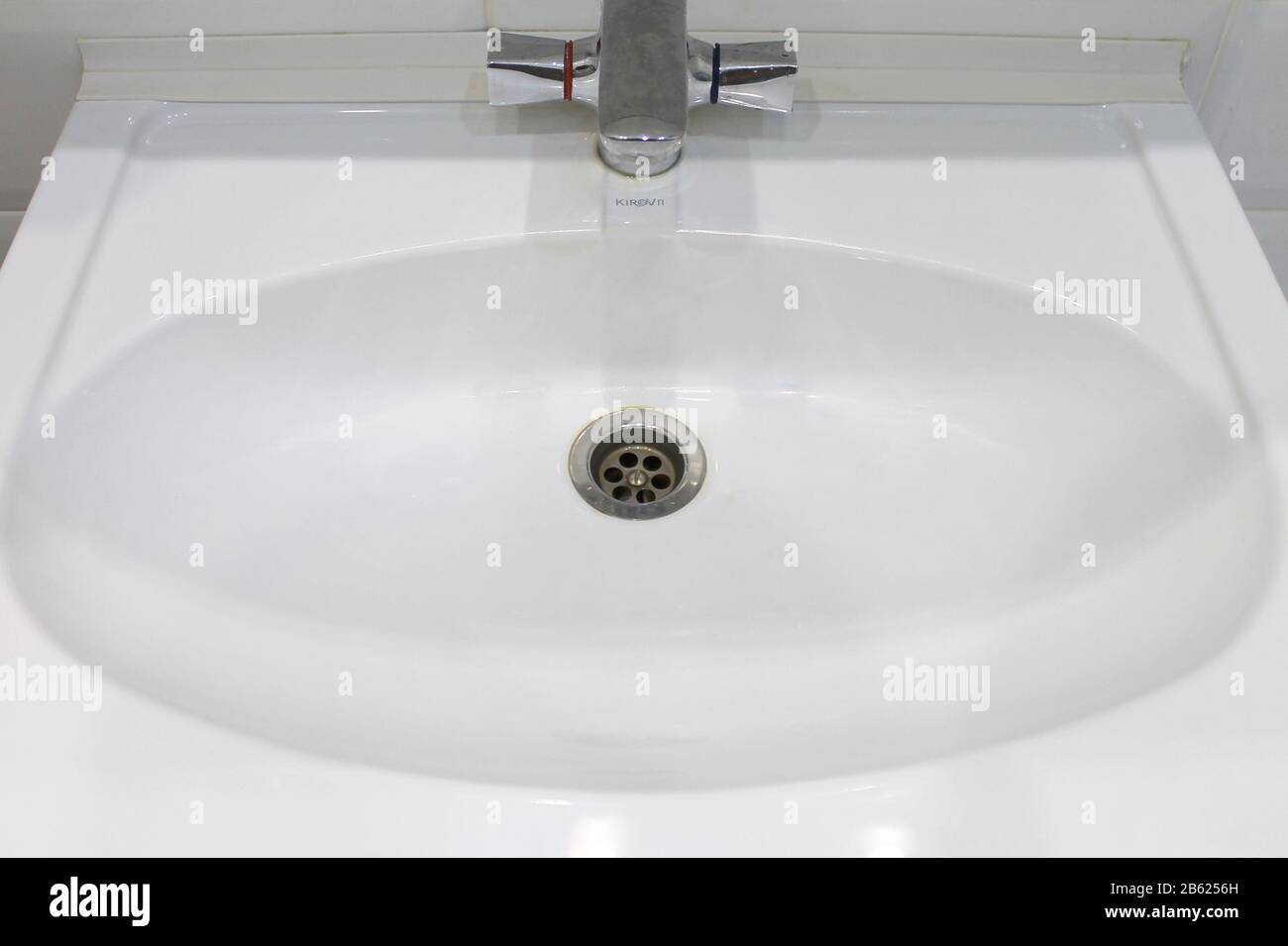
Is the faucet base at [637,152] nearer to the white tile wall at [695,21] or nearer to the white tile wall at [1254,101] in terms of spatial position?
the white tile wall at [695,21]

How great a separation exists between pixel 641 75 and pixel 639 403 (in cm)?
16

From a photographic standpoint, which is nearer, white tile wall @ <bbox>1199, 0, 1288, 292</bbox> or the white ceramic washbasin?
the white ceramic washbasin

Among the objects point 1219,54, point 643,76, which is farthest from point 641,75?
A: point 1219,54

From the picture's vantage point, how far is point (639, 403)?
54 centimetres

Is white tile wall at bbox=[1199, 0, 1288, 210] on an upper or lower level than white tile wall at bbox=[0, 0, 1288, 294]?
lower

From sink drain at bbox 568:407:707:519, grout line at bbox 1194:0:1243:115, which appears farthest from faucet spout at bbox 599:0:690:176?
grout line at bbox 1194:0:1243:115

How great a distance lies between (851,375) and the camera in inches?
21.0

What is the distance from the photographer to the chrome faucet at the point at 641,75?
45 cm

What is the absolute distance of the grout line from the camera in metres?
0.53

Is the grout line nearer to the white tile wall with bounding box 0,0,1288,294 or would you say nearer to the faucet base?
the white tile wall with bounding box 0,0,1288,294

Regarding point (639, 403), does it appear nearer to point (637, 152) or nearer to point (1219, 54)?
point (637, 152)

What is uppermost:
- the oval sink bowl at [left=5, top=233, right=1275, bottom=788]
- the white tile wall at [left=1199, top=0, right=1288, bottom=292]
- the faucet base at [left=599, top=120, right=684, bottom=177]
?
the white tile wall at [left=1199, top=0, right=1288, bottom=292]

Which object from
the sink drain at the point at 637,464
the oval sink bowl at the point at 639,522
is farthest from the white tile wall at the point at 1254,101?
the sink drain at the point at 637,464
